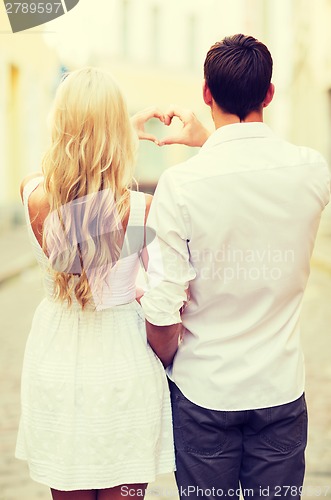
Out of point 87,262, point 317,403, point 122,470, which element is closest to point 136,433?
point 122,470

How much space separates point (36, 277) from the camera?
11703mm

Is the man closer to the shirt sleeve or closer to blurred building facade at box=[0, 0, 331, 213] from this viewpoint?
the shirt sleeve

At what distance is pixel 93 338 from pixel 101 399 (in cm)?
17

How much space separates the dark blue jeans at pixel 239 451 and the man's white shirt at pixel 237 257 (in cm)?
4

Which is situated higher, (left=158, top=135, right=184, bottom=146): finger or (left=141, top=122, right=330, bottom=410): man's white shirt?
(left=158, top=135, right=184, bottom=146): finger

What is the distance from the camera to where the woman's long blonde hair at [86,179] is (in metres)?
2.03

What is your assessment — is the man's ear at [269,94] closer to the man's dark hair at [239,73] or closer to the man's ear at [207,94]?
the man's dark hair at [239,73]

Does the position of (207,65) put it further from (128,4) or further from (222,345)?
(128,4)

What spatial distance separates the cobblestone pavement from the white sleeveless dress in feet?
2.26

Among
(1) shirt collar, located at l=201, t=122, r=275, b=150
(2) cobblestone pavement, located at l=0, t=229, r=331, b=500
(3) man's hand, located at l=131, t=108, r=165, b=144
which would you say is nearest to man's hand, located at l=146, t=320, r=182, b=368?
(1) shirt collar, located at l=201, t=122, r=275, b=150

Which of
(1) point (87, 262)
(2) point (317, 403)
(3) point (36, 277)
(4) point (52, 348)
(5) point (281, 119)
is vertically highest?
(1) point (87, 262)

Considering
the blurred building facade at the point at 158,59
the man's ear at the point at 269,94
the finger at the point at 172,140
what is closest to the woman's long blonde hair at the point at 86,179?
the finger at the point at 172,140

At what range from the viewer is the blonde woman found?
2.08m

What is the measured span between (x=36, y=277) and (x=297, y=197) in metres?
10.0
